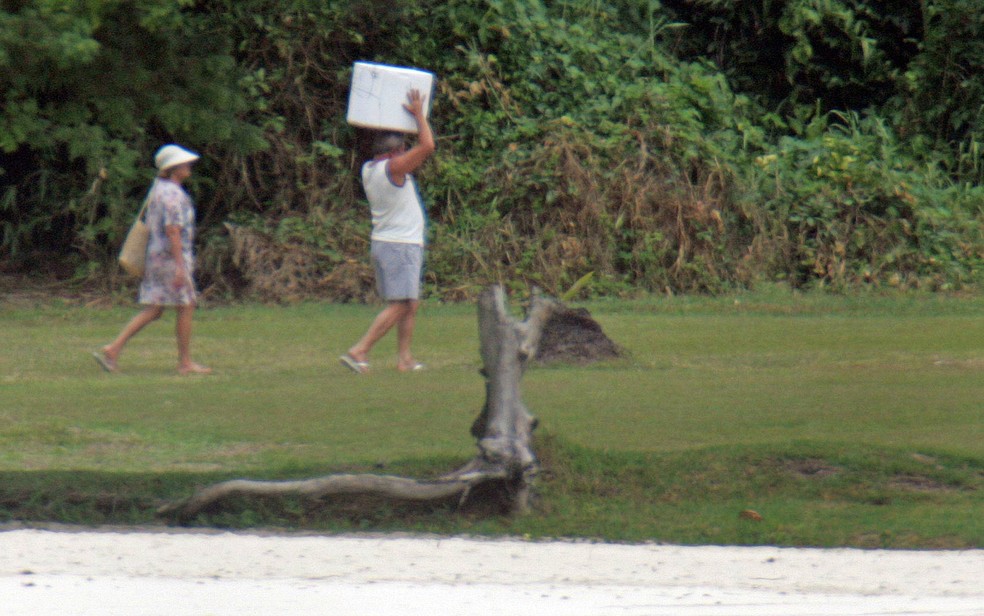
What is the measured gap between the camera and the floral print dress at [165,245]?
30.7ft

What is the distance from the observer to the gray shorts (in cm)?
945

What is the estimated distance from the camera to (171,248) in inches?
374

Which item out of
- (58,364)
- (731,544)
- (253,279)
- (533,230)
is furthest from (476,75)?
(731,544)

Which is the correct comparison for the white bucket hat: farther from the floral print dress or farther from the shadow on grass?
the shadow on grass

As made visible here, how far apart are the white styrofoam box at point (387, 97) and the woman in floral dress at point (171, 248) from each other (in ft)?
4.09

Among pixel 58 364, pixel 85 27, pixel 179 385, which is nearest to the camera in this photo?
pixel 179 385

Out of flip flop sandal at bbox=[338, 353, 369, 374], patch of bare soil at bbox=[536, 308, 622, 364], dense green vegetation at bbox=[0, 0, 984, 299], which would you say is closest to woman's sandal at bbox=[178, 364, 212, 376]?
flip flop sandal at bbox=[338, 353, 369, 374]

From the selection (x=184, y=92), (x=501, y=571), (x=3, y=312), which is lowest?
(x=3, y=312)

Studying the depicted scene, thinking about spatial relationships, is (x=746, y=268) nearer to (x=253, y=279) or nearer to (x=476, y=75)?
(x=476, y=75)

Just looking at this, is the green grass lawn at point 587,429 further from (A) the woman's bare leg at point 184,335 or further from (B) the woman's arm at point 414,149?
(B) the woman's arm at point 414,149

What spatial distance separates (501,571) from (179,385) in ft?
15.1

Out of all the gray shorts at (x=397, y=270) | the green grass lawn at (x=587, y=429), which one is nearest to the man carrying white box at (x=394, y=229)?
the gray shorts at (x=397, y=270)

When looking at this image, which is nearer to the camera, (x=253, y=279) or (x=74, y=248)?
(x=253, y=279)

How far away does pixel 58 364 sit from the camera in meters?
10.3
